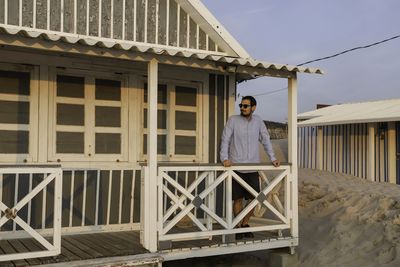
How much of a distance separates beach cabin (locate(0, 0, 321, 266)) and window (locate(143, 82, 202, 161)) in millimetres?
15

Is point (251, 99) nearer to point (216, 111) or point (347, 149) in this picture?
point (216, 111)

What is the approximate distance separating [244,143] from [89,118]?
2107 millimetres

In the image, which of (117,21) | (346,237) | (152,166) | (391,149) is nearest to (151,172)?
(152,166)

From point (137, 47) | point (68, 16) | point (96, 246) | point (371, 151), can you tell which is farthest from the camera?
point (371, 151)

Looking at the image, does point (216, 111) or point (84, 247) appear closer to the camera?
point (84, 247)

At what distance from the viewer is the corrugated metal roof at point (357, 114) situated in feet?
50.8

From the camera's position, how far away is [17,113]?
6113 millimetres

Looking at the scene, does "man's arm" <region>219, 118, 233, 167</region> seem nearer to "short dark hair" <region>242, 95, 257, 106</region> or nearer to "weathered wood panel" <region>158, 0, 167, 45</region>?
"short dark hair" <region>242, 95, 257, 106</region>

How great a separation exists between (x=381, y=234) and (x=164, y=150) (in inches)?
133

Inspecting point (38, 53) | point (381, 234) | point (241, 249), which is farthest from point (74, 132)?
point (381, 234)

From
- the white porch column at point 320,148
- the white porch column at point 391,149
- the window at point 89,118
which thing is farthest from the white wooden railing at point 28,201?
the white porch column at point 320,148

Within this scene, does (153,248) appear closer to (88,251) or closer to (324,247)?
(88,251)

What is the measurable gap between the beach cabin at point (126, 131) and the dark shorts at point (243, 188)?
0.60 feet

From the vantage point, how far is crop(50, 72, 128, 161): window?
20.9 feet
